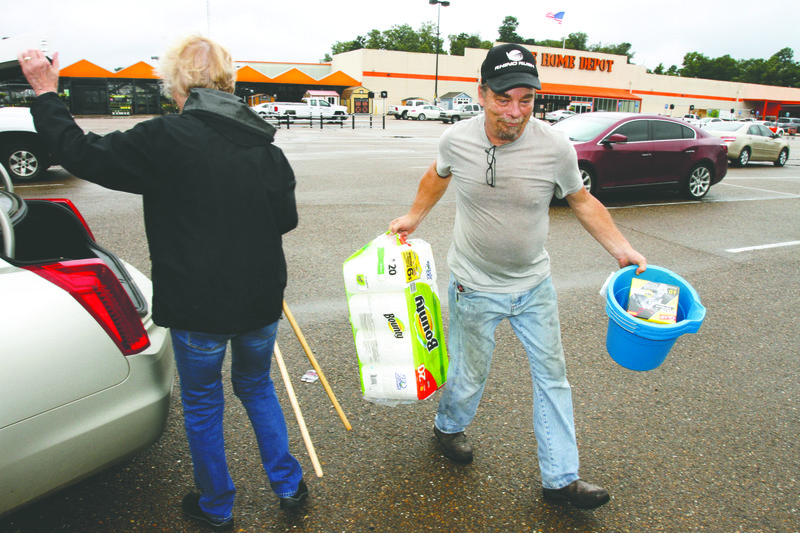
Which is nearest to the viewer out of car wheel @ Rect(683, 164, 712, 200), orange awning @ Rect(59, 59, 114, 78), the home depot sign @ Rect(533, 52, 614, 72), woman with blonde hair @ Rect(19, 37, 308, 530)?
woman with blonde hair @ Rect(19, 37, 308, 530)

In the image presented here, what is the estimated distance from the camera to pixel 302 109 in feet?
140

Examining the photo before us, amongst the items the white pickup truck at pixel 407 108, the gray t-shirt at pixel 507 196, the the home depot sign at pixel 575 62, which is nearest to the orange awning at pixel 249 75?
the white pickup truck at pixel 407 108

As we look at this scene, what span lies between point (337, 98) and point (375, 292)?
5231 centimetres

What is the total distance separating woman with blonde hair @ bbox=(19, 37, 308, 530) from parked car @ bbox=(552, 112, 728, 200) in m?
8.49

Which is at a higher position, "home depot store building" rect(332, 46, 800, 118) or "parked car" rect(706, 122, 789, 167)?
"home depot store building" rect(332, 46, 800, 118)

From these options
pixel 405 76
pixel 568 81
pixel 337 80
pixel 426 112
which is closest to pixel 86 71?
pixel 337 80

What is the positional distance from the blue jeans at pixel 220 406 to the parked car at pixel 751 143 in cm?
2003

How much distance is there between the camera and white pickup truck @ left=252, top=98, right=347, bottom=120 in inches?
1586

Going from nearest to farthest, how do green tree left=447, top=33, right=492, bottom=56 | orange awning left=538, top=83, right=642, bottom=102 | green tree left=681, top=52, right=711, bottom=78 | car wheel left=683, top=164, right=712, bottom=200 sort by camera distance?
car wheel left=683, top=164, right=712, bottom=200 < orange awning left=538, top=83, right=642, bottom=102 < green tree left=447, top=33, right=492, bottom=56 < green tree left=681, top=52, right=711, bottom=78

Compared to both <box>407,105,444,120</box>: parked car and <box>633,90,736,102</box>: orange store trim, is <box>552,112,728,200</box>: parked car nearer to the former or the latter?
<box>407,105,444,120</box>: parked car

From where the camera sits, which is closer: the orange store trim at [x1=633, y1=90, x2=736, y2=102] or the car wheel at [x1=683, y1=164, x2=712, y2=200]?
the car wheel at [x1=683, y1=164, x2=712, y2=200]

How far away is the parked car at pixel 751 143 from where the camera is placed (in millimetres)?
18641

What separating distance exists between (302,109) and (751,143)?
31.4 meters

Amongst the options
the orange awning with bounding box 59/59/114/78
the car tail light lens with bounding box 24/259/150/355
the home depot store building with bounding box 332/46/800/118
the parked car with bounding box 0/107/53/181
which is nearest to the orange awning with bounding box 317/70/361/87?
the home depot store building with bounding box 332/46/800/118
